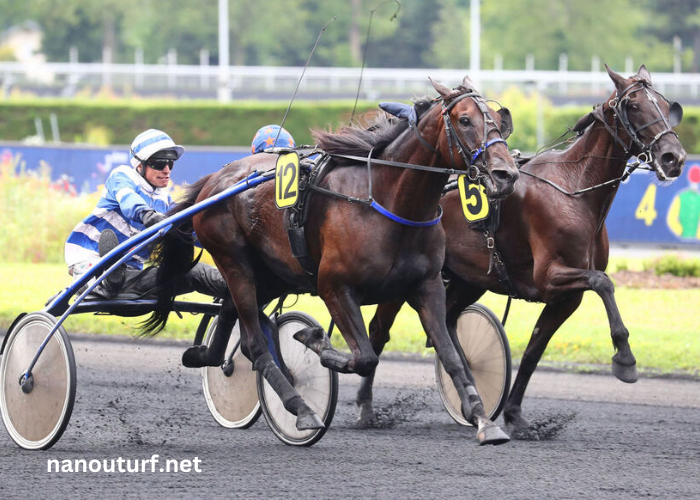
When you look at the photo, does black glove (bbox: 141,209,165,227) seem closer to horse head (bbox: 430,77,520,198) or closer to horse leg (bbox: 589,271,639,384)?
horse head (bbox: 430,77,520,198)

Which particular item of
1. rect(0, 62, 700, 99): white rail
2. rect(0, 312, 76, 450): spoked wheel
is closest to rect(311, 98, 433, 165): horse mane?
rect(0, 312, 76, 450): spoked wheel

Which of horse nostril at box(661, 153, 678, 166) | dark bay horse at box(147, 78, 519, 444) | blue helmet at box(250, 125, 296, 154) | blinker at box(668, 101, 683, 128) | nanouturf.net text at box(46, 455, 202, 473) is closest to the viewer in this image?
dark bay horse at box(147, 78, 519, 444)

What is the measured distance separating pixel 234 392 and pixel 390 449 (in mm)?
1220

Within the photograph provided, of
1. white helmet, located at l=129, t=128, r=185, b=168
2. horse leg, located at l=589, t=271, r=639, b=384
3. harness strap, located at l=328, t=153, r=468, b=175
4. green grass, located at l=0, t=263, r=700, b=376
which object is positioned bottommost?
green grass, located at l=0, t=263, r=700, b=376

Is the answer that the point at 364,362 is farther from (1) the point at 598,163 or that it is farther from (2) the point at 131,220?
(1) the point at 598,163

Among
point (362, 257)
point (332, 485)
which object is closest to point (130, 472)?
point (332, 485)

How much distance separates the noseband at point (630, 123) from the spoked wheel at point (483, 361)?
133 cm

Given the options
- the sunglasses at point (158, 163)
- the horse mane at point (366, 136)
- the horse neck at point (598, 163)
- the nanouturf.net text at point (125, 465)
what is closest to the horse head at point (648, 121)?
the horse neck at point (598, 163)

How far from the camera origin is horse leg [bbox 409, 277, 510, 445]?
4.68 m

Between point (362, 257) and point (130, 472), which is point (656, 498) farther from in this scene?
point (130, 472)

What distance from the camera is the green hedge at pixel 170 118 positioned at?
88.3ft

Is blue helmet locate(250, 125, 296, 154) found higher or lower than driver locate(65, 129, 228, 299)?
higher

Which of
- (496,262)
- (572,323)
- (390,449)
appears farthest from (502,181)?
(572,323)

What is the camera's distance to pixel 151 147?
6.17 m
